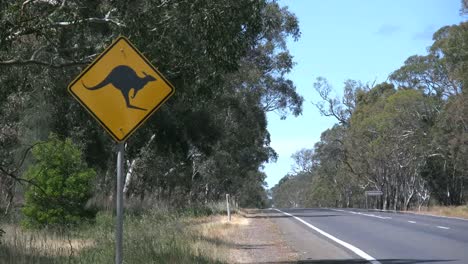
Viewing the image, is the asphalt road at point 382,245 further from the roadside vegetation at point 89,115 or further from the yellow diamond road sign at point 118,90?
the yellow diamond road sign at point 118,90

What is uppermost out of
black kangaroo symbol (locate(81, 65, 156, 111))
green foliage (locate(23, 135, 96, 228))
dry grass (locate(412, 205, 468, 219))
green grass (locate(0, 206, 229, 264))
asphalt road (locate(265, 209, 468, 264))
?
black kangaroo symbol (locate(81, 65, 156, 111))

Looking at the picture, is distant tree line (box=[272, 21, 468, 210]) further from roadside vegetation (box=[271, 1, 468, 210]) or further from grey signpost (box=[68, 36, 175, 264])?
grey signpost (box=[68, 36, 175, 264])

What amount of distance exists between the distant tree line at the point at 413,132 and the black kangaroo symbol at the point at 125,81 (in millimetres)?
43840

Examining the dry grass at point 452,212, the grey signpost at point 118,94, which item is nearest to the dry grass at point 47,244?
the grey signpost at point 118,94

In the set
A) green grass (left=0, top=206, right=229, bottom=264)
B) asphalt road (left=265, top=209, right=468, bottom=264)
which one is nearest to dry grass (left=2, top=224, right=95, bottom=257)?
green grass (left=0, top=206, right=229, bottom=264)

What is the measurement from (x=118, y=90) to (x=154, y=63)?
3484 millimetres

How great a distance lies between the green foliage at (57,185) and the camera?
17469mm

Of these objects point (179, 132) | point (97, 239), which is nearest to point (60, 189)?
point (97, 239)

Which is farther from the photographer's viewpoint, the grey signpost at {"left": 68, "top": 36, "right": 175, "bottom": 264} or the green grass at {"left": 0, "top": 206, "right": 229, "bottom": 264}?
the green grass at {"left": 0, "top": 206, "right": 229, "bottom": 264}

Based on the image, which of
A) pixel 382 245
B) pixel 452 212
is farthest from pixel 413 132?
pixel 382 245

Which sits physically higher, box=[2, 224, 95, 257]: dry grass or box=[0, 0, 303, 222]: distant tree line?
box=[0, 0, 303, 222]: distant tree line

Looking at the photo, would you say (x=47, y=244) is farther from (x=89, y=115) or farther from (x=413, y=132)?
(x=413, y=132)

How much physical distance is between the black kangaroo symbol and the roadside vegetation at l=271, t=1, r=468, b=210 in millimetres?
41878

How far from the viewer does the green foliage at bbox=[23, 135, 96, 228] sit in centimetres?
1747
